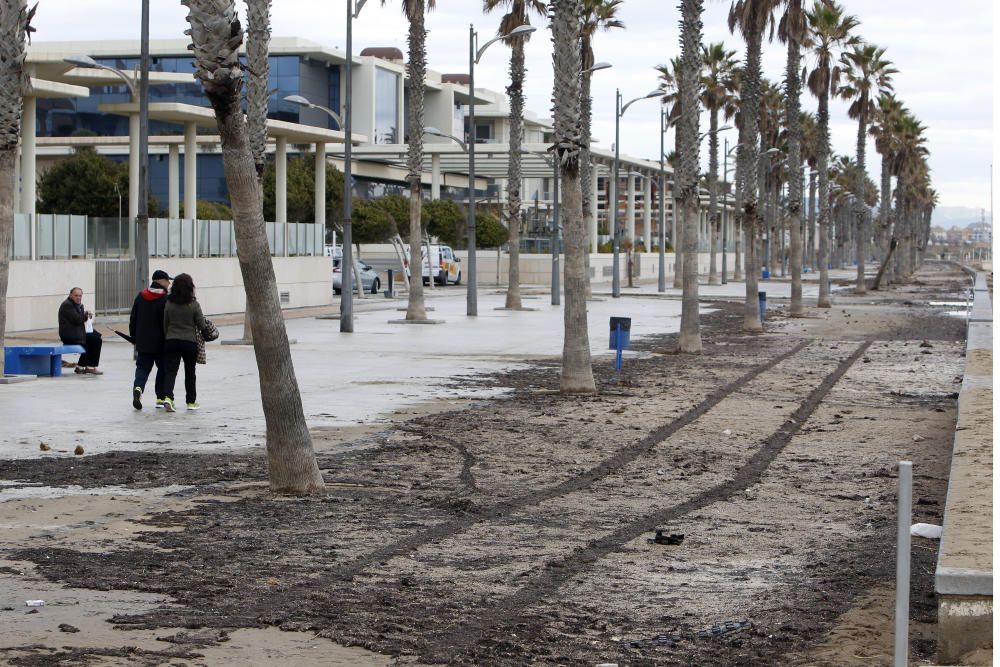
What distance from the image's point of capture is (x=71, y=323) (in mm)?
20438

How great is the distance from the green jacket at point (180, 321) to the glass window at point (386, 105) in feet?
251

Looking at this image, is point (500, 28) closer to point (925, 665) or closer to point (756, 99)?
point (756, 99)

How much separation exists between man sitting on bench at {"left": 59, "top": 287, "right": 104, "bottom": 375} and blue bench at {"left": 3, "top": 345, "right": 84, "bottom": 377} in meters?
0.39

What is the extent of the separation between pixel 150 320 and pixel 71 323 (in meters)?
5.05

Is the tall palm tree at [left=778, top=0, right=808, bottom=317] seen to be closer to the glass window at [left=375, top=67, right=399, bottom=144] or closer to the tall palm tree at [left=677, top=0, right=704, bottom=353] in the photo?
the tall palm tree at [left=677, top=0, right=704, bottom=353]

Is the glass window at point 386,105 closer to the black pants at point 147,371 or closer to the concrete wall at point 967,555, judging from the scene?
the black pants at point 147,371

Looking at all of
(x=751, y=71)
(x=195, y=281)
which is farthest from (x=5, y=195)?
(x=751, y=71)

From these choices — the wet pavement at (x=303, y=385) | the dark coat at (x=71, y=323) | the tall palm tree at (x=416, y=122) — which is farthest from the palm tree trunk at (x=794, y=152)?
the dark coat at (x=71, y=323)

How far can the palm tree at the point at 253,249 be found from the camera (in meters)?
10.5

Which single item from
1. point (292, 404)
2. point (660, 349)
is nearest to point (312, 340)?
point (660, 349)

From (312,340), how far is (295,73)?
58.3 m

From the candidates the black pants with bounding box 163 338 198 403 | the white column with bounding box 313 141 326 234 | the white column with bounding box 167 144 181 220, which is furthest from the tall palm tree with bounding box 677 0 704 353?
the white column with bounding box 313 141 326 234

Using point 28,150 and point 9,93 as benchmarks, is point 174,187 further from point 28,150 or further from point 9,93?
point 9,93

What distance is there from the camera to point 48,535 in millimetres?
9172
